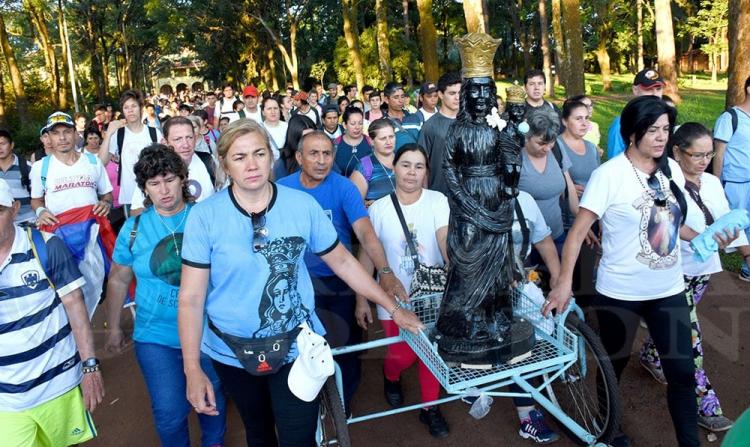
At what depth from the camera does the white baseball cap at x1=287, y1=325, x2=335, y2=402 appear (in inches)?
88.5

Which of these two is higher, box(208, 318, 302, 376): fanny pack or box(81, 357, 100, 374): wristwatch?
box(208, 318, 302, 376): fanny pack

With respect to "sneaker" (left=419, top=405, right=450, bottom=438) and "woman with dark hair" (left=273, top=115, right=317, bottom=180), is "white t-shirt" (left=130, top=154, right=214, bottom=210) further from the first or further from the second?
"sneaker" (left=419, top=405, right=450, bottom=438)

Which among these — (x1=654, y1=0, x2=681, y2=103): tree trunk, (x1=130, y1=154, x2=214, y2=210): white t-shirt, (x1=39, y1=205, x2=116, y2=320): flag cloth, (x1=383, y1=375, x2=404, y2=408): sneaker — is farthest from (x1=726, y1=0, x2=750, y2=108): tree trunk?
(x1=39, y1=205, x2=116, y2=320): flag cloth

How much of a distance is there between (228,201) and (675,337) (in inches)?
93.7

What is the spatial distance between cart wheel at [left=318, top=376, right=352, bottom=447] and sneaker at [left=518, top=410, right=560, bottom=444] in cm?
129

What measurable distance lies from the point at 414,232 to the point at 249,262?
4.86 feet

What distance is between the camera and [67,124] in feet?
16.2

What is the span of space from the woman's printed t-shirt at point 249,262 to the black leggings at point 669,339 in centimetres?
181

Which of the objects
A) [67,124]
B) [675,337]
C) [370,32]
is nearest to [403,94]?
[67,124]

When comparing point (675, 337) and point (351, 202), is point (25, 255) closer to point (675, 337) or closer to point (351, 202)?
point (351, 202)

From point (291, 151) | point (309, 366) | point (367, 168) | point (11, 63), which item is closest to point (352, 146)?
point (291, 151)

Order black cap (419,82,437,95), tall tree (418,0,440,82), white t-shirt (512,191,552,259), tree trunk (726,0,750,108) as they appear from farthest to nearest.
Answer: tall tree (418,0,440,82)
black cap (419,82,437,95)
tree trunk (726,0,750,108)
white t-shirt (512,191,552,259)

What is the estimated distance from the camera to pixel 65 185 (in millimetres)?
4883

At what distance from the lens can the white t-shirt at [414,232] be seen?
11.6ft
